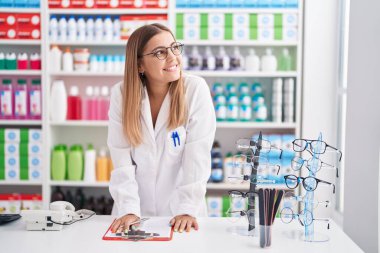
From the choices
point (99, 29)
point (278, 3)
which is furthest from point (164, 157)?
point (278, 3)

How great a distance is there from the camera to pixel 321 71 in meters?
4.07

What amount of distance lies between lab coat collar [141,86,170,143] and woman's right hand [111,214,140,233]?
0.41m

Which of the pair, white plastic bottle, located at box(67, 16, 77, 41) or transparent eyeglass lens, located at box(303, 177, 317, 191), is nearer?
transparent eyeglass lens, located at box(303, 177, 317, 191)

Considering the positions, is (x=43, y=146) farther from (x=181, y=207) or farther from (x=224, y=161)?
(x=181, y=207)

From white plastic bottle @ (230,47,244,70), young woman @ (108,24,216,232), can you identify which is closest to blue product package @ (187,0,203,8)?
white plastic bottle @ (230,47,244,70)

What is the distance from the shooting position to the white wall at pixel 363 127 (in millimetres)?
2373

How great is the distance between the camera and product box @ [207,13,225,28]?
4094 millimetres

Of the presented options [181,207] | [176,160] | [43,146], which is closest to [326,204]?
[181,207]

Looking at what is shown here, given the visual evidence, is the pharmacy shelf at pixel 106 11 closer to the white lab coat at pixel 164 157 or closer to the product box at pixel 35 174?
the product box at pixel 35 174

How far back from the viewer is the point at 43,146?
13.8 feet

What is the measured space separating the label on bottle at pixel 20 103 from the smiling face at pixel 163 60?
86.9 inches

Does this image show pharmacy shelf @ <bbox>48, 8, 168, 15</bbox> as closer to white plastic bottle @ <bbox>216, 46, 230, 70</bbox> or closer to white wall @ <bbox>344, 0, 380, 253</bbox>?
white plastic bottle @ <bbox>216, 46, 230, 70</bbox>

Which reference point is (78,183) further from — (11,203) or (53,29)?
(53,29)

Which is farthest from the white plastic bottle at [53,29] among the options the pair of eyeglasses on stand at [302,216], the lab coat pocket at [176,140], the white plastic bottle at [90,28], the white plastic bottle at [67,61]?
the pair of eyeglasses on stand at [302,216]
